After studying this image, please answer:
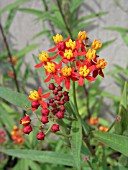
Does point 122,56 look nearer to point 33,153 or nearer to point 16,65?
point 16,65

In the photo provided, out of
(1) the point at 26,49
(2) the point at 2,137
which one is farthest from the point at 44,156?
(1) the point at 26,49

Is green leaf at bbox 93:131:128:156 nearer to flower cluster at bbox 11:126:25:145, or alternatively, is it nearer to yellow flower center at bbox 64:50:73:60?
yellow flower center at bbox 64:50:73:60

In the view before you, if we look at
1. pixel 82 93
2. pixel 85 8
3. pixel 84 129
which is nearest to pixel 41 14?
pixel 85 8

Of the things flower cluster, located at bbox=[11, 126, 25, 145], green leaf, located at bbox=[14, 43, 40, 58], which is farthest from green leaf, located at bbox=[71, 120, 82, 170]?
green leaf, located at bbox=[14, 43, 40, 58]

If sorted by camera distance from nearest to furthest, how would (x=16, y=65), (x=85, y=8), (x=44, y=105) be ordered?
(x=44, y=105) → (x=85, y=8) → (x=16, y=65)

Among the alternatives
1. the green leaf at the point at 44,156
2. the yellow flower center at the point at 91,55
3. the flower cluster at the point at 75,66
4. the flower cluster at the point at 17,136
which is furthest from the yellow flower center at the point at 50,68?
the flower cluster at the point at 17,136

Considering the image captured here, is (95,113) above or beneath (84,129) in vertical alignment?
beneath
